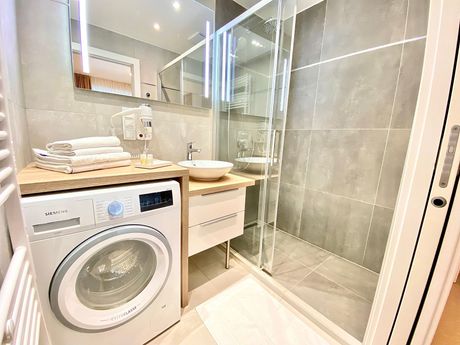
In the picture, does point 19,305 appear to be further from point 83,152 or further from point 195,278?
point 195,278

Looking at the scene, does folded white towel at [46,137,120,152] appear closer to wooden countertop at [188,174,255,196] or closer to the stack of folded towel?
the stack of folded towel

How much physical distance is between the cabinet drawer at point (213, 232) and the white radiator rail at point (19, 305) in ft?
2.31

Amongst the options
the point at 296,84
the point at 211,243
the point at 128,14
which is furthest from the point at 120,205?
the point at 296,84

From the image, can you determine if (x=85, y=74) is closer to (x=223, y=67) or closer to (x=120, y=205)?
(x=120, y=205)

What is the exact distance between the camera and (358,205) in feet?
5.30

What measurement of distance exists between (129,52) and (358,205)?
2202 millimetres

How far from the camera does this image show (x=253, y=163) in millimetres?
1654

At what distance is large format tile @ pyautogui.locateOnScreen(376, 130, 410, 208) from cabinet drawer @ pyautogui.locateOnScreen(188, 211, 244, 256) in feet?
3.79

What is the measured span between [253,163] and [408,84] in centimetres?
125

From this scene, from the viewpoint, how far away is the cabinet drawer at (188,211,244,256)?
1189 millimetres

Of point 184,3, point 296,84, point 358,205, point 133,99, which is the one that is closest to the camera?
point 133,99

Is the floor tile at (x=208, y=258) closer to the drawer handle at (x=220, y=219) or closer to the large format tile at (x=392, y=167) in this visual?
the drawer handle at (x=220, y=219)

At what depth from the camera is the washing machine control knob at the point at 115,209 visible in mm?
750

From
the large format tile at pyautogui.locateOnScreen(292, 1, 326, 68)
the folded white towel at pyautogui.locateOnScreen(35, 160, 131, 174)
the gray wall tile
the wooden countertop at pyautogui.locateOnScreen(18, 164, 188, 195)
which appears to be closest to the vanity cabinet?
the wooden countertop at pyautogui.locateOnScreen(18, 164, 188, 195)
